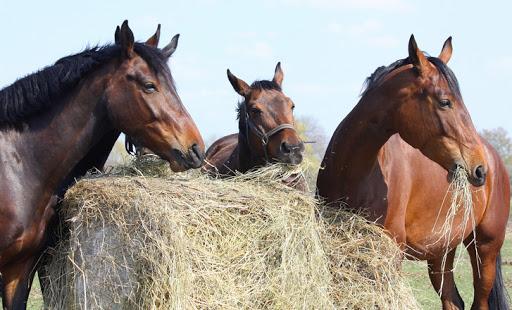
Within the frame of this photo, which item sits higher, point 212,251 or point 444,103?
point 444,103

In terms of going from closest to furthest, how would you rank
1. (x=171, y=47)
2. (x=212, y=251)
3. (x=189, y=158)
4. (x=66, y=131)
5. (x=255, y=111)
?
1. (x=212, y=251)
2. (x=189, y=158)
3. (x=66, y=131)
4. (x=171, y=47)
5. (x=255, y=111)

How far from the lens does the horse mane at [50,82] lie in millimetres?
4516

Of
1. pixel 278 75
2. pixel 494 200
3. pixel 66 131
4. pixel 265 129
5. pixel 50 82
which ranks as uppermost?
pixel 50 82

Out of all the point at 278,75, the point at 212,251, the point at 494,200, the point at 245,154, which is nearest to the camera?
the point at 212,251

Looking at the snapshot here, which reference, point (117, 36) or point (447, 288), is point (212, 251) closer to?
point (117, 36)

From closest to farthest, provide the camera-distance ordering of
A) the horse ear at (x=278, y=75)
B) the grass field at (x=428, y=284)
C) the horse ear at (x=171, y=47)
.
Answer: the horse ear at (x=171, y=47) < the horse ear at (x=278, y=75) < the grass field at (x=428, y=284)

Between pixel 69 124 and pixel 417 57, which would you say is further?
pixel 417 57

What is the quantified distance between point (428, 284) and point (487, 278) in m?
2.98

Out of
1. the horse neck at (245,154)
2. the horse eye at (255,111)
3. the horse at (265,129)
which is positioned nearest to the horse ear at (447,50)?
the horse at (265,129)

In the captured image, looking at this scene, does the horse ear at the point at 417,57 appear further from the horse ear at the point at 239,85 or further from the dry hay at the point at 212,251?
the horse ear at the point at 239,85

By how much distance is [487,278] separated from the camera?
6.54 metres

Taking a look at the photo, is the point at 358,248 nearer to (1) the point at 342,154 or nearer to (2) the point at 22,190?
(1) the point at 342,154

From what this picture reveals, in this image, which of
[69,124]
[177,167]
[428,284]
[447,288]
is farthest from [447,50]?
[428,284]

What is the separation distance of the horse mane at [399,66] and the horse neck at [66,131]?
73.3 inches
